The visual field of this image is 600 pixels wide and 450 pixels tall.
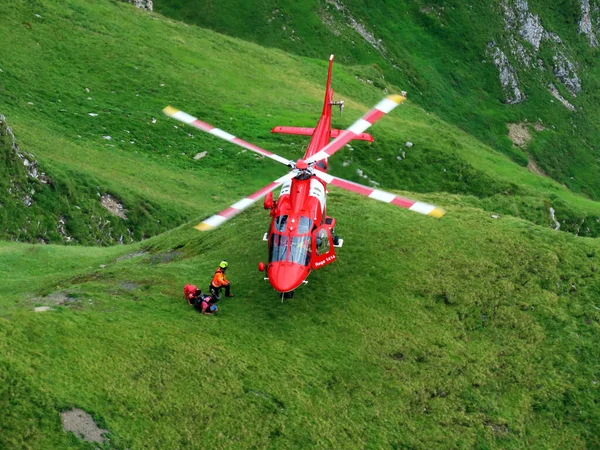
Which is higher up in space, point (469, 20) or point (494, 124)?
point (469, 20)

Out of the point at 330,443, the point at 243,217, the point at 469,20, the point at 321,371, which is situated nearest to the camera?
the point at 330,443

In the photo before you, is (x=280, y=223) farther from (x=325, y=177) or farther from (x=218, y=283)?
(x=218, y=283)

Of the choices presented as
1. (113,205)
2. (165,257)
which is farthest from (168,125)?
(165,257)

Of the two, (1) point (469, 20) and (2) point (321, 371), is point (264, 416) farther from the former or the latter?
(1) point (469, 20)

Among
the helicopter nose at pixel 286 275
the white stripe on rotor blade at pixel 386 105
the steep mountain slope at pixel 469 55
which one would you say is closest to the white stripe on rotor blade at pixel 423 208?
the helicopter nose at pixel 286 275

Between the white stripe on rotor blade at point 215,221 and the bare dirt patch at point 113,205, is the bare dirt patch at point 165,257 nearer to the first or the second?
the white stripe on rotor blade at point 215,221

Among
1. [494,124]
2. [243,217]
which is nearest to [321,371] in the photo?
[243,217]

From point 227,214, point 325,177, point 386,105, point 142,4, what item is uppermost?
point 386,105
